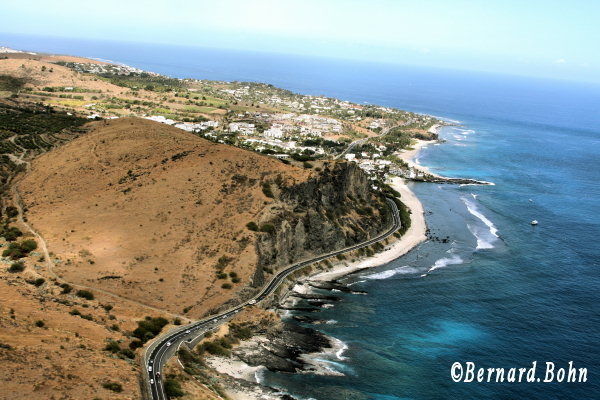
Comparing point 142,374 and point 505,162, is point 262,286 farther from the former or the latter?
point 505,162

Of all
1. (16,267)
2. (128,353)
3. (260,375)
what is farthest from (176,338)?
(16,267)

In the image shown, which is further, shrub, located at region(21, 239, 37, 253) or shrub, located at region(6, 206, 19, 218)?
shrub, located at region(6, 206, 19, 218)

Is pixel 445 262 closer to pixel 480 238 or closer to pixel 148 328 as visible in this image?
pixel 480 238

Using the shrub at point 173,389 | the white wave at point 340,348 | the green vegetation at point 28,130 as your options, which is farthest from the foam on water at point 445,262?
the green vegetation at point 28,130

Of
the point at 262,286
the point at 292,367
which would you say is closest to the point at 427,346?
the point at 292,367

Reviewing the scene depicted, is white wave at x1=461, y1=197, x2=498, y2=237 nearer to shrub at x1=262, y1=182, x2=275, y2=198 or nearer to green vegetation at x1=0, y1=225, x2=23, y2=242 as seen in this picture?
shrub at x1=262, y1=182, x2=275, y2=198

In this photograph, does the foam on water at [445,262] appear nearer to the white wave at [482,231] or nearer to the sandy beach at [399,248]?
the sandy beach at [399,248]

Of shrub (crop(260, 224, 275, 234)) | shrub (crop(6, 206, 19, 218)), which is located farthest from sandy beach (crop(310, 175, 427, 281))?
shrub (crop(6, 206, 19, 218))
